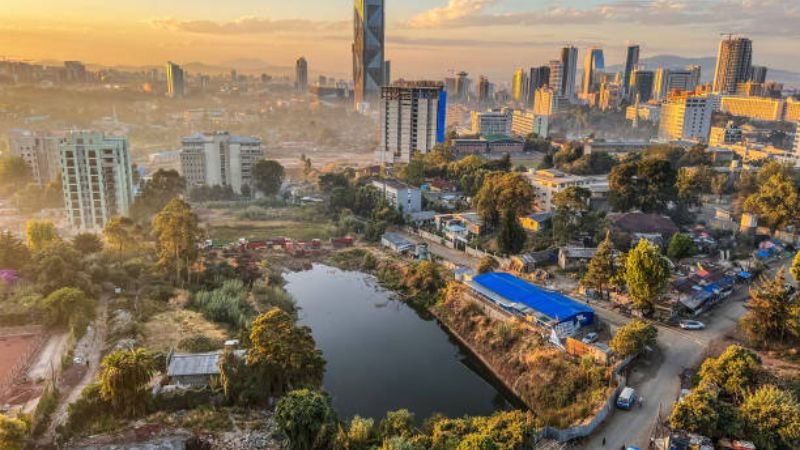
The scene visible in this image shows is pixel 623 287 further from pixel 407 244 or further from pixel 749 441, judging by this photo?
pixel 407 244

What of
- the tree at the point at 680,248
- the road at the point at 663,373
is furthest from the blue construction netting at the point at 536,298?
the tree at the point at 680,248

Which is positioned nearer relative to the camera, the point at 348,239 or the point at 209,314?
the point at 209,314

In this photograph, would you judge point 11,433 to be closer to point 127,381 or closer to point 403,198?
point 127,381

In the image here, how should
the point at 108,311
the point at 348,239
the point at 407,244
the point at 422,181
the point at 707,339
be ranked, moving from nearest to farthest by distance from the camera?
the point at 707,339 < the point at 108,311 < the point at 407,244 < the point at 348,239 < the point at 422,181

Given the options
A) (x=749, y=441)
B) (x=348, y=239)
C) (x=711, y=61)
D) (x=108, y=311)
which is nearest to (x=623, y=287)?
(x=749, y=441)

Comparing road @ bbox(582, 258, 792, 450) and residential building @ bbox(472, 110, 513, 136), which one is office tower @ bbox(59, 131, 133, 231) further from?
residential building @ bbox(472, 110, 513, 136)

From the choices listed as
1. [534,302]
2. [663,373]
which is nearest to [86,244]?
[534,302]
